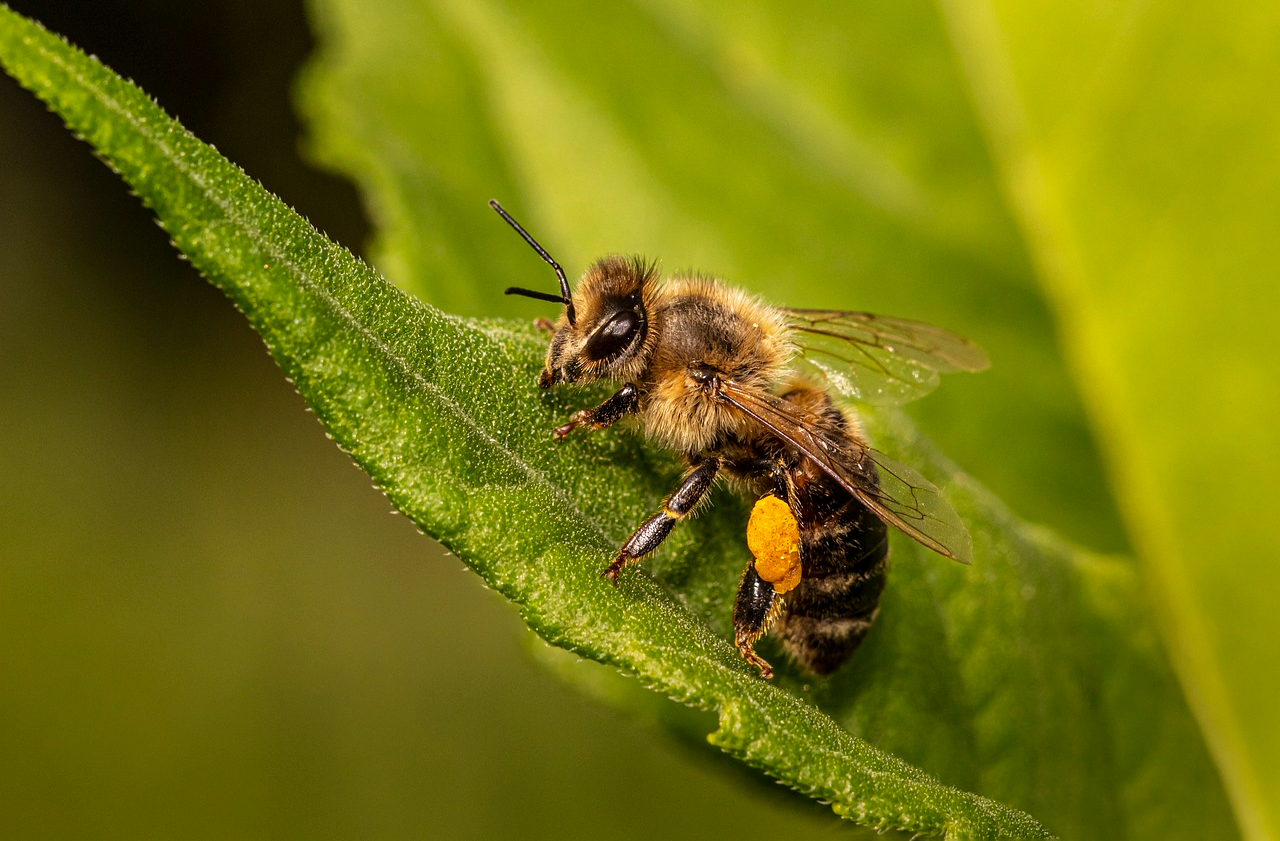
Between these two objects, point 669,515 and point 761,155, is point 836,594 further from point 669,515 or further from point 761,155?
point 761,155

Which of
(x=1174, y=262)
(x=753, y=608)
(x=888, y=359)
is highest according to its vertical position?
(x=1174, y=262)

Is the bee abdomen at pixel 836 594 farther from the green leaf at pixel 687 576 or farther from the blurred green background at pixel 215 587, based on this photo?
the blurred green background at pixel 215 587

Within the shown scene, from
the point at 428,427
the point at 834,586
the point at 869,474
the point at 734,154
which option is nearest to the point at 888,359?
the point at 869,474

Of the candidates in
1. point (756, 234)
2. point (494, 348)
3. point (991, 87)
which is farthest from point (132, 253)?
point (494, 348)

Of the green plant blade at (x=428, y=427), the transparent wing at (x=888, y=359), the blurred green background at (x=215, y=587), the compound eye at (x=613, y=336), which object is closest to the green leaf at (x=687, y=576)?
the green plant blade at (x=428, y=427)

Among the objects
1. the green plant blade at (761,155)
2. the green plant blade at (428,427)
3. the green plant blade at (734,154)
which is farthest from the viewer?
the green plant blade at (761,155)

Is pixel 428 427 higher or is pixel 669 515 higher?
pixel 669 515

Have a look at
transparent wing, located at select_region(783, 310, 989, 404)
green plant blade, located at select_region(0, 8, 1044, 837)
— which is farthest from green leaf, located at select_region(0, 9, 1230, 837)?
transparent wing, located at select_region(783, 310, 989, 404)

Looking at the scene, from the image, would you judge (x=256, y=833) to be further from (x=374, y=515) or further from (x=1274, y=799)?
(x=1274, y=799)
